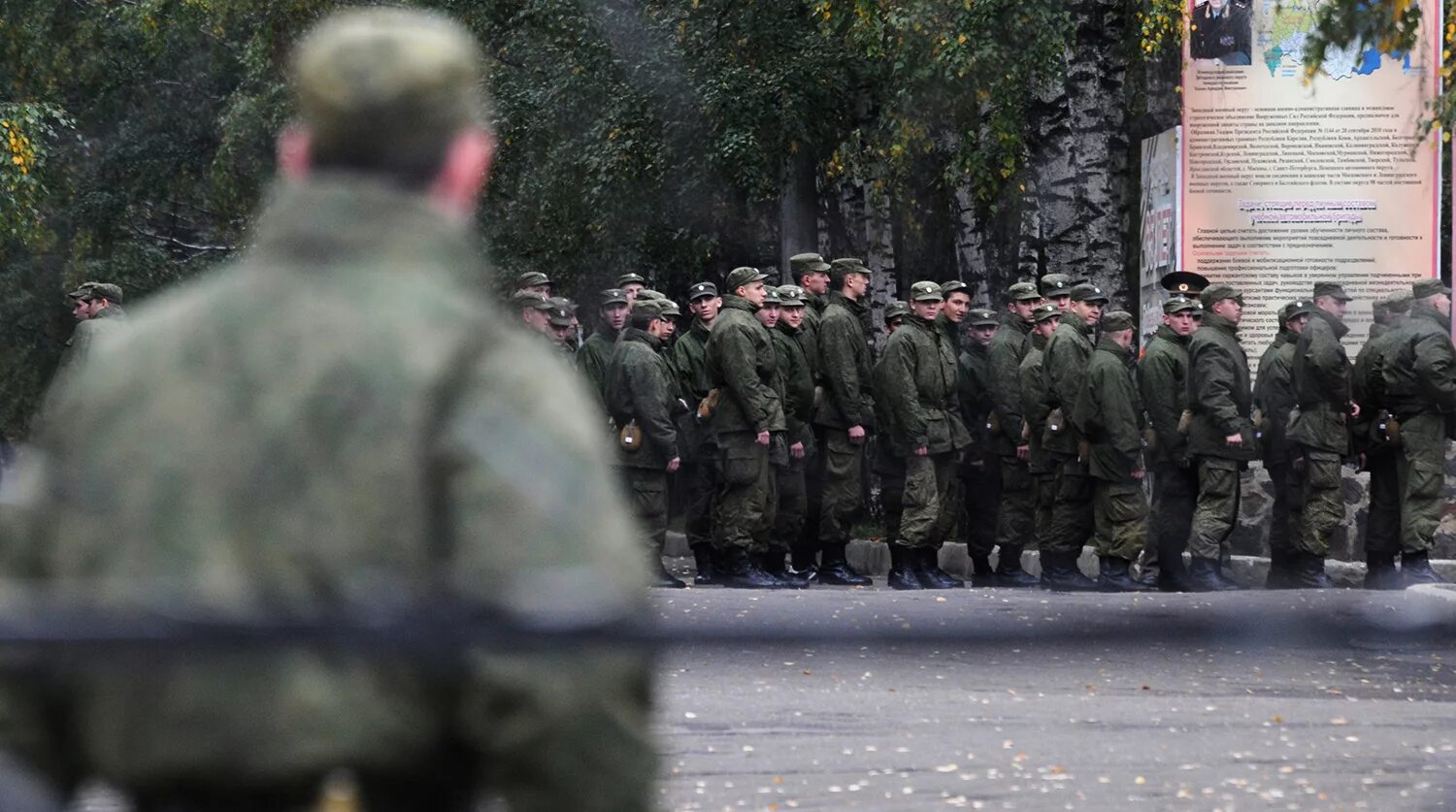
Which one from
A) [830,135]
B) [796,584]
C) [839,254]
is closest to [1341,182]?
[796,584]

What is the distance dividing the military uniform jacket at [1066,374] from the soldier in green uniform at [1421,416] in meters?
1.90

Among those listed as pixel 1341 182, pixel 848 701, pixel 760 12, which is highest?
pixel 760 12

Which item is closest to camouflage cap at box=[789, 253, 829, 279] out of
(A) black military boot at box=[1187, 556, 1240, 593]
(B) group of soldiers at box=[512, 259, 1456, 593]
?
(B) group of soldiers at box=[512, 259, 1456, 593]

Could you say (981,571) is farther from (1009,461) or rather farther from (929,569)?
(929,569)

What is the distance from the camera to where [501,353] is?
7.36 ft

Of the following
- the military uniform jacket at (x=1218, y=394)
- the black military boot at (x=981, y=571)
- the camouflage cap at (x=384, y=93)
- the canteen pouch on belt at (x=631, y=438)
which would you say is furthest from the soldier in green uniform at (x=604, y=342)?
the camouflage cap at (x=384, y=93)

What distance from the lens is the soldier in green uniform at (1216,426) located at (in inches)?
586

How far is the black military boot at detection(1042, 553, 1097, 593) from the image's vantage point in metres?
15.4

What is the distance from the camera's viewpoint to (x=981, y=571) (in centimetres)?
1636

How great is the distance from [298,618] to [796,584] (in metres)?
13.1

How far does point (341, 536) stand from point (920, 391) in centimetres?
1352

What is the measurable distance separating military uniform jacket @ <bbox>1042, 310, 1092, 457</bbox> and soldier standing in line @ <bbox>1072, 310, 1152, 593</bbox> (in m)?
0.14

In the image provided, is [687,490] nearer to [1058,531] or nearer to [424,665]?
[1058,531]

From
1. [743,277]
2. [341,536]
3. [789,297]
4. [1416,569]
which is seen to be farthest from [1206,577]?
[341,536]
